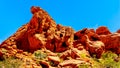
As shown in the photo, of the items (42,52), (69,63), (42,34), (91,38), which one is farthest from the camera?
(91,38)

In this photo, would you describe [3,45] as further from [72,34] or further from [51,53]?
[72,34]

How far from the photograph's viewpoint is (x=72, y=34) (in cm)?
6500

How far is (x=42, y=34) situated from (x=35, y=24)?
81.7 inches

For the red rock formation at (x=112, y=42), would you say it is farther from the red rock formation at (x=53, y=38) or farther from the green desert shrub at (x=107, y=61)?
the green desert shrub at (x=107, y=61)

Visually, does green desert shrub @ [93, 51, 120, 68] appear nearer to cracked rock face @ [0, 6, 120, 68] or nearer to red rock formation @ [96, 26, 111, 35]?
cracked rock face @ [0, 6, 120, 68]

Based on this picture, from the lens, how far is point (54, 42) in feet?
202

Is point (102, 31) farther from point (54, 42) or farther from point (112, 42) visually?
point (54, 42)

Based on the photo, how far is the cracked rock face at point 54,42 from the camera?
5734 centimetres

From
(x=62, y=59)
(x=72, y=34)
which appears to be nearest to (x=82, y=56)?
(x=62, y=59)

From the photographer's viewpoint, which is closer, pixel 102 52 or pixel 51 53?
pixel 51 53

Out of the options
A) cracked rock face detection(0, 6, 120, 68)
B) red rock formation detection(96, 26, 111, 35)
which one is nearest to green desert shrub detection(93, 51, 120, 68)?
cracked rock face detection(0, 6, 120, 68)

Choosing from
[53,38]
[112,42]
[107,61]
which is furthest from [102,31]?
[53,38]

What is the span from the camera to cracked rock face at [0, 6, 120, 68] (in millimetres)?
57344

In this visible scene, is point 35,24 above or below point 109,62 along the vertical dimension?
above
